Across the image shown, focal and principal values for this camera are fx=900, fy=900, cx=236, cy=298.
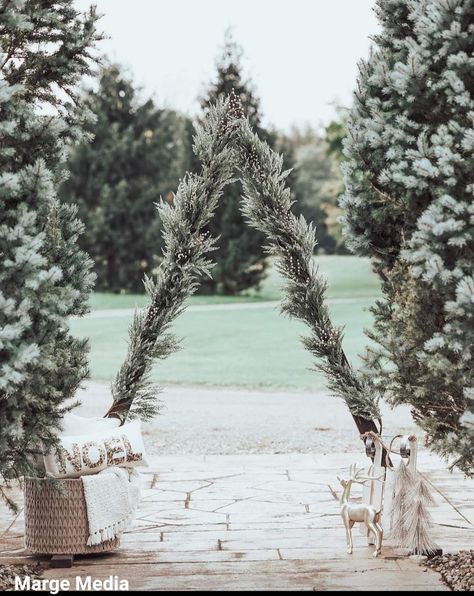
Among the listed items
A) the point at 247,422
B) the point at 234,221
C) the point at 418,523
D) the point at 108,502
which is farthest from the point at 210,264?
the point at 234,221

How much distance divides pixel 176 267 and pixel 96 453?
4.18ft

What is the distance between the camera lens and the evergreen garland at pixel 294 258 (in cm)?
552

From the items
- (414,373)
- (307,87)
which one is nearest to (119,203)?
(307,87)

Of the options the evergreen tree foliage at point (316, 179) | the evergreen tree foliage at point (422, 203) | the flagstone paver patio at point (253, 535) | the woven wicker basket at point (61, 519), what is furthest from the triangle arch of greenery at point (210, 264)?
the evergreen tree foliage at point (316, 179)

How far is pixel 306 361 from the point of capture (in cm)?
1684

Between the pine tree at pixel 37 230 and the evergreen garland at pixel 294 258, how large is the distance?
1202mm

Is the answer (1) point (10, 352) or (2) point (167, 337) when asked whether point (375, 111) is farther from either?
(1) point (10, 352)

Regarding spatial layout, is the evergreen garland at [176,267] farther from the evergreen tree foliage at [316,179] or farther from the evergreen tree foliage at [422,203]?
the evergreen tree foliage at [316,179]

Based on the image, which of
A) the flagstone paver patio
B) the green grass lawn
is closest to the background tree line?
the green grass lawn

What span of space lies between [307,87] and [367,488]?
34056mm

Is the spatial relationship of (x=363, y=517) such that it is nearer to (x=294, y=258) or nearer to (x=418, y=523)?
(x=418, y=523)

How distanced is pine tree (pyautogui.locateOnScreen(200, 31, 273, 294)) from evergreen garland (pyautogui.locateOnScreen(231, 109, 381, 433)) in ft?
59.3

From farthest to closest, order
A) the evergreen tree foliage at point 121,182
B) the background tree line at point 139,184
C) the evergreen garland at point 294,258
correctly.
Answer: the evergreen tree foliage at point 121,182
the background tree line at point 139,184
the evergreen garland at point 294,258

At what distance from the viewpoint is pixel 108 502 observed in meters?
5.21
